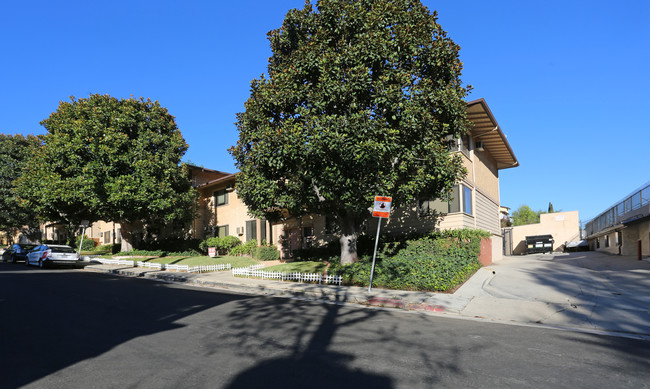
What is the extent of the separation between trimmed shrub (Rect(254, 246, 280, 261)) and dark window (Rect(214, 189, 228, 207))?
338 inches

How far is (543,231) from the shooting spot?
48375mm

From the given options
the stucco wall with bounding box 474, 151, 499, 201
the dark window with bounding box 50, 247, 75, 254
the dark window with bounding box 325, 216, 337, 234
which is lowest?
the dark window with bounding box 50, 247, 75, 254

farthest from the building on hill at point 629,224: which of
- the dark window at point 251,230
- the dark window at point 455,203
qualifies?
the dark window at point 251,230

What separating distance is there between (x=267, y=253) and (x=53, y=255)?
12661 mm

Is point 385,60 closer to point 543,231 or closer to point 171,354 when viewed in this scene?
point 171,354

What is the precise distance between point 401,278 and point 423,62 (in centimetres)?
797

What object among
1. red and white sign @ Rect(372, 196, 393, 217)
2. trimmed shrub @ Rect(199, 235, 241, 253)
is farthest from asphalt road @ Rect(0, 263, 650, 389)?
trimmed shrub @ Rect(199, 235, 241, 253)

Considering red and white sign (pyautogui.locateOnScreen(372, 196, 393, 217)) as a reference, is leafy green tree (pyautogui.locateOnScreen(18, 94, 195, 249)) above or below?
above

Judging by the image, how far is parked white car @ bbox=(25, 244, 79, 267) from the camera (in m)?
23.2

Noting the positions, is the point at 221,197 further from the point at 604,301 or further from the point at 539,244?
the point at 539,244

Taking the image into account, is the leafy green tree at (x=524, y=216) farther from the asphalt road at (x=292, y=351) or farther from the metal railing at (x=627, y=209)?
the asphalt road at (x=292, y=351)

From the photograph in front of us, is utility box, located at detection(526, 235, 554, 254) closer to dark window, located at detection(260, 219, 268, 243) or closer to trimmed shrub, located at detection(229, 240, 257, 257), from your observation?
dark window, located at detection(260, 219, 268, 243)

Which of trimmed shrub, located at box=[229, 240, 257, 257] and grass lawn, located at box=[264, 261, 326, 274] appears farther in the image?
trimmed shrub, located at box=[229, 240, 257, 257]

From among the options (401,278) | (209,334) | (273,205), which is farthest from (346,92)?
(209,334)
